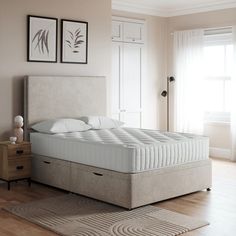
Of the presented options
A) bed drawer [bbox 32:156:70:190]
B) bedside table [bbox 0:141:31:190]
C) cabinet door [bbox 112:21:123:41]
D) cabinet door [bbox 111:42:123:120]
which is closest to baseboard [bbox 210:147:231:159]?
cabinet door [bbox 111:42:123:120]

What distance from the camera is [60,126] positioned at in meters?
5.29

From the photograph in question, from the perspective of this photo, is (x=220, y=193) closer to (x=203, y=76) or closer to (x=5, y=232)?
(x=5, y=232)

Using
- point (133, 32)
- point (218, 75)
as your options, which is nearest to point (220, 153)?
point (218, 75)

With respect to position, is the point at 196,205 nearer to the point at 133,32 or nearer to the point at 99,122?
the point at 99,122

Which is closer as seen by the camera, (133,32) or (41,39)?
(41,39)

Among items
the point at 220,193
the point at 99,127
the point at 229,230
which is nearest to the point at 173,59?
the point at 99,127

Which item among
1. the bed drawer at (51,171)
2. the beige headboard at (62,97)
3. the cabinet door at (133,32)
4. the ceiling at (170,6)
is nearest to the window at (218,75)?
the ceiling at (170,6)

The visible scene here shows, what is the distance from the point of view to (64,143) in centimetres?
488

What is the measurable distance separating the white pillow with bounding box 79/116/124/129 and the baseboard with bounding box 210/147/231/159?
207 centimetres

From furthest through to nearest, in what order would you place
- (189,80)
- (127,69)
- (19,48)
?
1. (189,80)
2. (127,69)
3. (19,48)

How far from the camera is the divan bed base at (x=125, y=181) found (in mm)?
4195

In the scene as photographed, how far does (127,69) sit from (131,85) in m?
0.28

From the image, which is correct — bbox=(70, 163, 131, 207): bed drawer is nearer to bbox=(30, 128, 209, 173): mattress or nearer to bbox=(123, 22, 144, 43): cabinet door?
bbox=(30, 128, 209, 173): mattress

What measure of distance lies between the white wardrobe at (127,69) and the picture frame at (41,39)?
1.47 meters
